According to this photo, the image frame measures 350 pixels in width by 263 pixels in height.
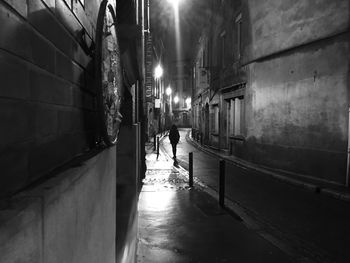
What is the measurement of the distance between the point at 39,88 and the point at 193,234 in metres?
4.91

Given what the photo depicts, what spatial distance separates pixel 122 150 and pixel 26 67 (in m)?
4.21

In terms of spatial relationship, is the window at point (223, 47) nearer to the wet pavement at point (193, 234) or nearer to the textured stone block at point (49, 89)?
the wet pavement at point (193, 234)

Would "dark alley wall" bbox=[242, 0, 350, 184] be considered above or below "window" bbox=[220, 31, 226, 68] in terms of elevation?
below

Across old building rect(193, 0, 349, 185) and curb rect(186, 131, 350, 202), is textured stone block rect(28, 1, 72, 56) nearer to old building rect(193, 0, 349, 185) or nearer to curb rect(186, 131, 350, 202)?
curb rect(186, 131, 350, 202)

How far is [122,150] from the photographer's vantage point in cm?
536

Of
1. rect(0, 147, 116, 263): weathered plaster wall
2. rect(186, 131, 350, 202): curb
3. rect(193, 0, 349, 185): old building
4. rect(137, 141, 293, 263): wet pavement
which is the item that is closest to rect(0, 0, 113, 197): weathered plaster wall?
rect(0, 147, 116, 263): weathered plaster wall

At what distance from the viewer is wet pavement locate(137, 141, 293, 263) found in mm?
4793

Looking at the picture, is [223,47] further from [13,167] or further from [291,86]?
[13,167]

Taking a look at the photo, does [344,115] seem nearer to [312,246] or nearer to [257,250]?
[312,246]

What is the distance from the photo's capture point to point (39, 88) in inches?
54.1

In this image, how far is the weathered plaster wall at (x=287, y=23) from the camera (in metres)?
9.44

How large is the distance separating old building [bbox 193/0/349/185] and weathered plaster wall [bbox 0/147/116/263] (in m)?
9.18

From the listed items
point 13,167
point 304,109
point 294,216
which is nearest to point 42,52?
point 13,167

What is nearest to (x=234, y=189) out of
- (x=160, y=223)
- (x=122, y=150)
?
(x=160, y=223)
